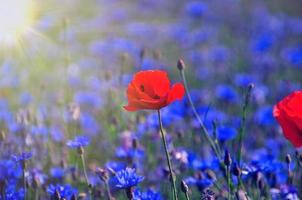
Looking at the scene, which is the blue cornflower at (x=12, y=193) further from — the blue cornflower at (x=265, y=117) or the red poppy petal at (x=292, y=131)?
the blue cornflower at (x=265, y=117)

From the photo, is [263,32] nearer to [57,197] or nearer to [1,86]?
[1,86]

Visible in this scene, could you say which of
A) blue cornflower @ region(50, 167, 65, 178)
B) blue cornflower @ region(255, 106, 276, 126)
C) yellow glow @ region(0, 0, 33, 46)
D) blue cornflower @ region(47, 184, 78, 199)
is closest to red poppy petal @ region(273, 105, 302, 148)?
blue cornflower @ region(47, 184, 78, 199)

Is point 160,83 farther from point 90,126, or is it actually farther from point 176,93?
point 90,126

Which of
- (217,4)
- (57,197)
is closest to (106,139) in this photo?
(57,197)

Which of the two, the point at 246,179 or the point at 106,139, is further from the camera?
the point at 106,139

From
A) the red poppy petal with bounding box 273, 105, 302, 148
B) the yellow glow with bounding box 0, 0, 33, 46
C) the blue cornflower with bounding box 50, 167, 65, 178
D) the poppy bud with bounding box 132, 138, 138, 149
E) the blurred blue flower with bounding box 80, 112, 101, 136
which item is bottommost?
the red poppy petal with bounding box 273, 105, 302, 148

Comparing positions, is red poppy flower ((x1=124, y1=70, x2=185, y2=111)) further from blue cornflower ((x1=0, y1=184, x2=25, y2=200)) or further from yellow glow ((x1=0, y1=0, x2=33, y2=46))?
yellow glow ((x1=0, y1=0, x2=33, y2=46))

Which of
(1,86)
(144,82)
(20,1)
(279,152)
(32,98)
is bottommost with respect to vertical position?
(144,82)

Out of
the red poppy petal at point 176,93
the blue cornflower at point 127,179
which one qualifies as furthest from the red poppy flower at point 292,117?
the blue cornflower at point 127,179
